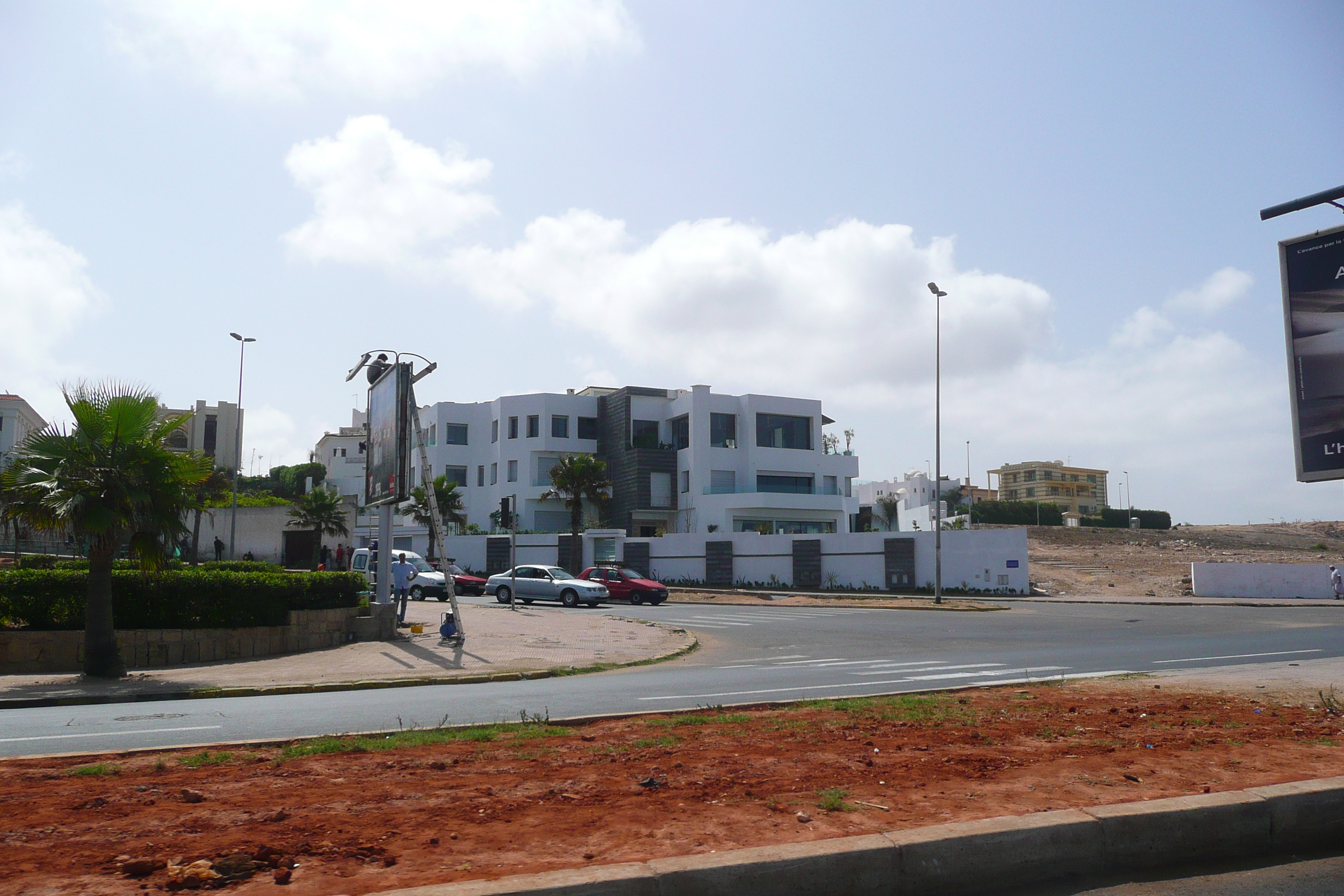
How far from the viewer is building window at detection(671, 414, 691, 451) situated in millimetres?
62938

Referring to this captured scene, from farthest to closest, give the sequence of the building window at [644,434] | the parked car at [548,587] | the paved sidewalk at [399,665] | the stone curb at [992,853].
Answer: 1. the building window at [644,434]
2. the parked car at [548,587]
3. the paved sidewalk at [399,665]
4. the stone curb at [992,853]

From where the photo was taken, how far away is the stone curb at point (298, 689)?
12.3 m

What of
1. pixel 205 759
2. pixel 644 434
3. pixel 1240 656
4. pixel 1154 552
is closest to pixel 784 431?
pixel 644 434

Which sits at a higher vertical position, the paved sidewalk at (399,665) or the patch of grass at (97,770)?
the patch of grass at (97,770)

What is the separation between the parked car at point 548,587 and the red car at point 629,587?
1.44 m

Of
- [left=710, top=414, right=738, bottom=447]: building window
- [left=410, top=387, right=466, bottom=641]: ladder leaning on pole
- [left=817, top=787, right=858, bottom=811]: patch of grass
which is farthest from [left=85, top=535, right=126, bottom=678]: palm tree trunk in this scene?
[left=710, top=414, right=738, bottom=447]: building window

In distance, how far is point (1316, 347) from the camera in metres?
10.8

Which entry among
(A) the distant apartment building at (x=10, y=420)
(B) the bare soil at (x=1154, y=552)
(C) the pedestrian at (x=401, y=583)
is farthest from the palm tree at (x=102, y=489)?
(A) the distant apartment building at (x=10, y=420)

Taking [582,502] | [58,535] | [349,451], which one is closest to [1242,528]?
[582,502]

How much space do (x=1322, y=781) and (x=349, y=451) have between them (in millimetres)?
108772

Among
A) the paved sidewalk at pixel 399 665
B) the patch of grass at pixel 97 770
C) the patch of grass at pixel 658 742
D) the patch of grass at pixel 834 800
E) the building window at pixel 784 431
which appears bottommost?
the paved sidewalk at pixel 399 665

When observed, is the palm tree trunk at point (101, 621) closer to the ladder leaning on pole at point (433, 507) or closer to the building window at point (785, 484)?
the ladder leaning on pole at point (433, 507)

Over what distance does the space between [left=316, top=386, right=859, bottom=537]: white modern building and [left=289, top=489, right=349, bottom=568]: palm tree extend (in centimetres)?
704

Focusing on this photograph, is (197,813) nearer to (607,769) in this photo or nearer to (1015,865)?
(607,769)
